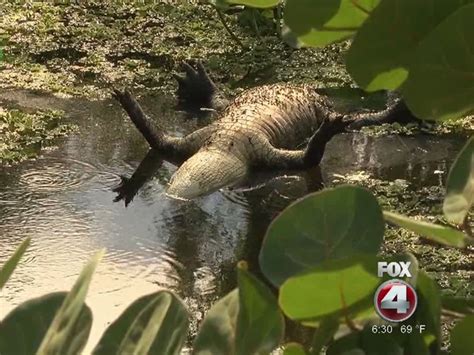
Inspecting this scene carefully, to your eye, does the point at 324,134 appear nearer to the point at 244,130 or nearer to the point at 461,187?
the point at 244,130

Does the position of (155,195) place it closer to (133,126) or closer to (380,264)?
(133,126)

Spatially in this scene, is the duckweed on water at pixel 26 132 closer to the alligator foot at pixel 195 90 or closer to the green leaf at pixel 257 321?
the alligator foot at pixel 195 90

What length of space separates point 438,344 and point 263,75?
171 inches

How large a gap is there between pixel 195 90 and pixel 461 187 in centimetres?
395

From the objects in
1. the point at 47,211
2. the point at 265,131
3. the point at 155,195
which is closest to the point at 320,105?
the point at 265,131

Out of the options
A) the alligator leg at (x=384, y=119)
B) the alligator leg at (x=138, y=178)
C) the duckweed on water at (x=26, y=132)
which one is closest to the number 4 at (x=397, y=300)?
the alligator leg at (x=138, y=178)

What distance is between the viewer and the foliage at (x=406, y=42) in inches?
15.8

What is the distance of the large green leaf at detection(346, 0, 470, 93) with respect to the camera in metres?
0.41

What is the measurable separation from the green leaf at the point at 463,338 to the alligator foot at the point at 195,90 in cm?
396

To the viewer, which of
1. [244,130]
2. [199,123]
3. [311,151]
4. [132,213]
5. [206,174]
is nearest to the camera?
[132,213]

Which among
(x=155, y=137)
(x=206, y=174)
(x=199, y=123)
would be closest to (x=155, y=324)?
(x=206, y=174)

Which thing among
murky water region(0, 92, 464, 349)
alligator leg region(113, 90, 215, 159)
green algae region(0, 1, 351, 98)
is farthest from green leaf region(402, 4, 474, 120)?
green algae region(0, 1, 351, 98)

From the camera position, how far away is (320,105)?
4180 mm

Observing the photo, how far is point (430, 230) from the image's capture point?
37cm
